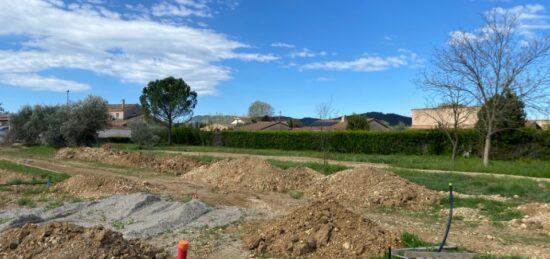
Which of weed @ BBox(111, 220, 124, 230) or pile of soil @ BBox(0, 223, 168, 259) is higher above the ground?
pile of soil @ BBox(0, 223, 168, 259)

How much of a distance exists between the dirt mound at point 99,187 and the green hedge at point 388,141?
572 inches

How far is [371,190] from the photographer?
45.0ft

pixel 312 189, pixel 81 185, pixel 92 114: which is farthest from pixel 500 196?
pixel 92 114

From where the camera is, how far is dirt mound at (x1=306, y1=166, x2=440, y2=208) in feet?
42.9

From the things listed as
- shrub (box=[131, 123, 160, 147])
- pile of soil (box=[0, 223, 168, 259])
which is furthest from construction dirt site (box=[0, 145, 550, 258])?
shrub (box=[131, 123, 160, 147])

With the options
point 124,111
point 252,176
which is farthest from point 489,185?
point 124,111

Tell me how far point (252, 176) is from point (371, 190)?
534cm

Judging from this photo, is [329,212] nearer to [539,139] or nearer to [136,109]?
[539,139]

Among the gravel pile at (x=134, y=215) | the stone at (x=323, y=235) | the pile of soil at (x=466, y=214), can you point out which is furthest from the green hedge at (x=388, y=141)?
the stone at (x=323, y=235)

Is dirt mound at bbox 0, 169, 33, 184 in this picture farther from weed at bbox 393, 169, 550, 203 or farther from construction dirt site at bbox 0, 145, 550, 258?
weed at bbox 393, 169, 550, 203

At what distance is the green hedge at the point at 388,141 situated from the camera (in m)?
30.1

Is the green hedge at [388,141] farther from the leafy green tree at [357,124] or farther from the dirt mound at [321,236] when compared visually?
the dirt mound at [321,236]

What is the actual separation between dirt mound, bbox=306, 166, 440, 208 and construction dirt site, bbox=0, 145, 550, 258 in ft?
0.11

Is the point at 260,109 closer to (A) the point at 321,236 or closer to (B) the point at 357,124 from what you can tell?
(B) the point at 357,124
